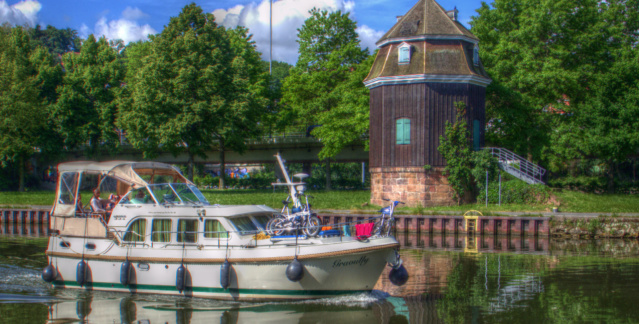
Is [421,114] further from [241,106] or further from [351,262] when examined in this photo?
[351,262]

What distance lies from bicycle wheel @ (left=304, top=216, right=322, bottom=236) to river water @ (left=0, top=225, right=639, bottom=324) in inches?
73.2

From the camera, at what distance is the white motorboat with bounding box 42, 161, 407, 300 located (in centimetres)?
1633

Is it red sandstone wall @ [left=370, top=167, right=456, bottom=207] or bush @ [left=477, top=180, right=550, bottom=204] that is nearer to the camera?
bush @ [left=477, top=180, right=550, bottom=204]

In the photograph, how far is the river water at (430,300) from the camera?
51.1ft

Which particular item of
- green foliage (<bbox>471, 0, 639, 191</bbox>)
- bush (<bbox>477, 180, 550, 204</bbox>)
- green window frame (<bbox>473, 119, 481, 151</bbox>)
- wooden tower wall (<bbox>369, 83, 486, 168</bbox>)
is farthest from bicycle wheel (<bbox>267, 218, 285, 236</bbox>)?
green foliage (<bbox>471, 0, 639, 191</bbox>)

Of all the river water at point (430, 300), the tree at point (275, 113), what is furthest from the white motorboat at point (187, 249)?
the tree at point (275, 113)

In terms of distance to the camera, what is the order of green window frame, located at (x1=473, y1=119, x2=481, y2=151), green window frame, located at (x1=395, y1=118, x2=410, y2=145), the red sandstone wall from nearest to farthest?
the red sandstone wall < green window frame, located at (x1=395, y1=118, x2=410, y2=145) < green window frame, located at (x1=473, y1=119, x2=481, y2=151)

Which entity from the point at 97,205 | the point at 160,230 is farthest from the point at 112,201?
the point at 160,230

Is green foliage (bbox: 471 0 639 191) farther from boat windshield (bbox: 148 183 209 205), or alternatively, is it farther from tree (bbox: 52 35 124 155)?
tree (bbox: 52 35 124 155)

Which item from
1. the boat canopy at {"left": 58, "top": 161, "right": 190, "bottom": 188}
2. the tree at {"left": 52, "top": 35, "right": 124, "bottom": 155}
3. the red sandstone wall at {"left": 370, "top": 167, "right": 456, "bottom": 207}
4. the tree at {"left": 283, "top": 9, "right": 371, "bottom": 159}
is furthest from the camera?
the tree at {"left": 52, "top": 35, "right": 124, "bottom": 155}

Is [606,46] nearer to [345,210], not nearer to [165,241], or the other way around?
[345,210]

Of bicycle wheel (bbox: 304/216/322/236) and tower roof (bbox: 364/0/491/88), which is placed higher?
tower roof (bbox: 364/0/491/88)

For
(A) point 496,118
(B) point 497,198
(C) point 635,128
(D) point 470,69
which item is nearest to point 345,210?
(B) point 497,198

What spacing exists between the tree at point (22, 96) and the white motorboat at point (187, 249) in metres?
41.1
